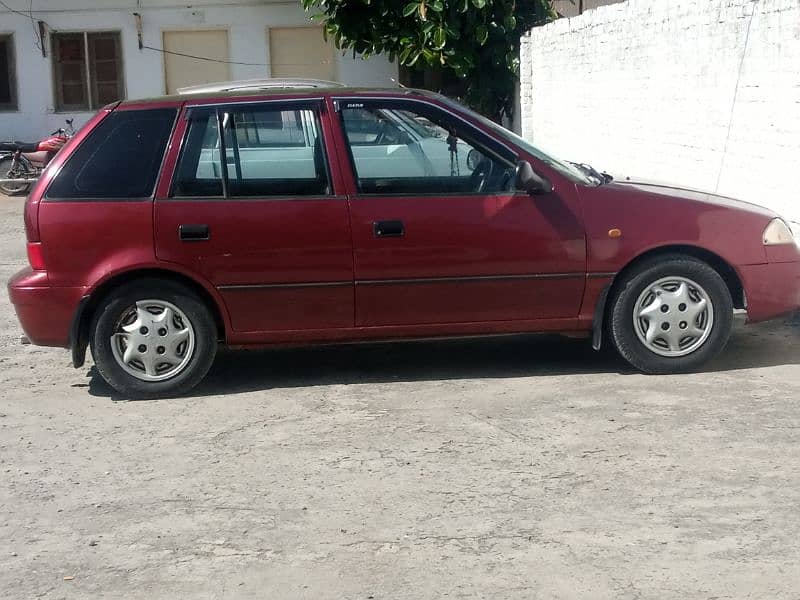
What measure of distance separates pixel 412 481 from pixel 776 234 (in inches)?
113

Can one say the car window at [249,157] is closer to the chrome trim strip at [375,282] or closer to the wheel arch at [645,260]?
the chrome trim strip at [375,282]

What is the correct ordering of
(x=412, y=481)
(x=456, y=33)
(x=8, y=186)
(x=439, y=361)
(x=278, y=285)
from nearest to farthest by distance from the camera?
(x=412, y=481), (x=278, y=285), (x=439, y=361), (x=456, y=33), (x=8, y=186)

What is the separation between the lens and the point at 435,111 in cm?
679

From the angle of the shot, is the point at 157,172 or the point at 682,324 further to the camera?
the point at 682,324

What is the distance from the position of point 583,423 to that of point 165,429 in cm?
207

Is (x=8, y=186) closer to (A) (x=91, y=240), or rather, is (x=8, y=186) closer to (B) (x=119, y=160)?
(B) (x=119, y=160)

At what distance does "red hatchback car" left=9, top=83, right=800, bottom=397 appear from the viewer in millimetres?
6578

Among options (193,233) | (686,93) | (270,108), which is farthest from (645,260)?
(686,93)

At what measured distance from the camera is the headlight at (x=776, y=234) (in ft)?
22.6

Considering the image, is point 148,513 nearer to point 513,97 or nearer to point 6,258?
point 6,258

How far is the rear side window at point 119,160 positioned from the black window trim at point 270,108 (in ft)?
0.32

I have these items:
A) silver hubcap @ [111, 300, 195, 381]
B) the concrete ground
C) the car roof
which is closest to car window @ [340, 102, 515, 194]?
the car roof

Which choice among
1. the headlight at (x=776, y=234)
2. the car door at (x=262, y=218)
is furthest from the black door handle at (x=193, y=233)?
the headlight at (x=776, y=234)

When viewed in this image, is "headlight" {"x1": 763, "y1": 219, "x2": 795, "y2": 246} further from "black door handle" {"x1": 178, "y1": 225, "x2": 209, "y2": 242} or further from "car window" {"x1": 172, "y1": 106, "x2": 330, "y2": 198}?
"black door handle" {"x1": 178, "y1": 225, "x2": 209, "y2": 242}
